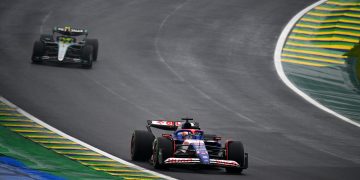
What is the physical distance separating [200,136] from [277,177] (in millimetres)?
1884

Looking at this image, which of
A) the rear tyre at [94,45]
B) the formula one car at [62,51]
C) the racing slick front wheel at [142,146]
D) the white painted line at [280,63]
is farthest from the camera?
the rear tyre at [94,45]

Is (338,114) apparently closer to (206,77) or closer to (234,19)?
(206,77)

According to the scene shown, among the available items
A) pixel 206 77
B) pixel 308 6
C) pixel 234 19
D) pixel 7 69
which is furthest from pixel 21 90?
pixel 308 6

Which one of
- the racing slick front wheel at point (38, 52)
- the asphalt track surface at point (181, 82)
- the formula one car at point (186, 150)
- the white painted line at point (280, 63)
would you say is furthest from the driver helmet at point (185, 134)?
the racing slick front wheel at point (38, 52)

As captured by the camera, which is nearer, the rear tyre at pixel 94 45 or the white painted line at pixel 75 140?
the white painted line at pixel 75 140

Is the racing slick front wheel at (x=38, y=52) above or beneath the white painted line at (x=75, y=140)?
above

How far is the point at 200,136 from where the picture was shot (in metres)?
18.5

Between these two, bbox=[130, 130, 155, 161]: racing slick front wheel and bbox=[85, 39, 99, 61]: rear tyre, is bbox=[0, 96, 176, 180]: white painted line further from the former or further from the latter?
bbox=[85, 39, 99, 61]: rear tyre

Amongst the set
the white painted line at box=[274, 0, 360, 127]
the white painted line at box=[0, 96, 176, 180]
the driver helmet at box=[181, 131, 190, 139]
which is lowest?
the white painted line at box=[0, 96, 176, 180]

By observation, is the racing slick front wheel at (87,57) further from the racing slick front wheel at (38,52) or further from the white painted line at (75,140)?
the white painted line at (75,140)

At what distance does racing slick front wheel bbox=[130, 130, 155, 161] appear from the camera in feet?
61.5

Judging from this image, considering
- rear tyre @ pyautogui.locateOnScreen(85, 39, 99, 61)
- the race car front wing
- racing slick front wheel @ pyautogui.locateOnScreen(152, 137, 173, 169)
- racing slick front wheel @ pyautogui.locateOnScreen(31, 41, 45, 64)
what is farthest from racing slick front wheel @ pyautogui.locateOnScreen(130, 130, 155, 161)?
rear tyre @ pyautogui.locateOnScreen(85, 39, 99, 61)

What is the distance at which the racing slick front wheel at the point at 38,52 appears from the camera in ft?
104

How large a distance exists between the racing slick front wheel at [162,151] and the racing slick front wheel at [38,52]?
1468 cm
